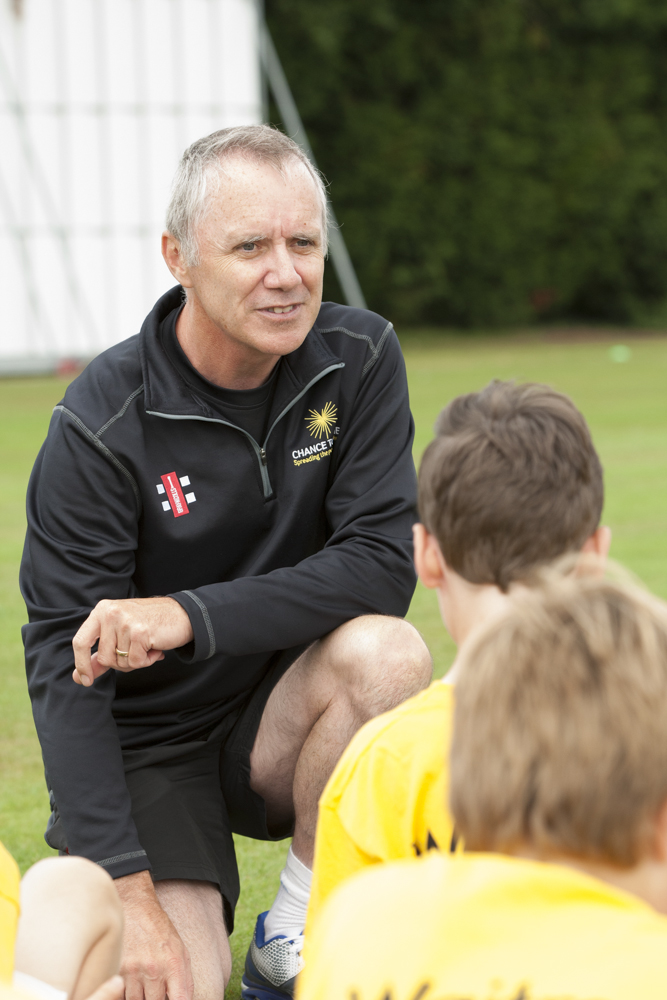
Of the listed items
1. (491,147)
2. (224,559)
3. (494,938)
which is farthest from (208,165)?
(491,147)

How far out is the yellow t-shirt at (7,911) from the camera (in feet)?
4.75

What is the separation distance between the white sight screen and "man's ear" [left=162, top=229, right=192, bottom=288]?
16279 mm

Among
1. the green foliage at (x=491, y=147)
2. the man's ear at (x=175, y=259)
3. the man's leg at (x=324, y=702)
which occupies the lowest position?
the green foliage at (x=491, y=147)

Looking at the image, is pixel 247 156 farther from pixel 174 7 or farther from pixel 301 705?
A: pixel 174 7

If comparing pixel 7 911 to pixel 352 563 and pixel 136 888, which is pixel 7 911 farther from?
pixel 352 563

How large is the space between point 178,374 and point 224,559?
15.9 inches

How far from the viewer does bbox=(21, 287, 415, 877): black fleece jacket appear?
7.96 ft

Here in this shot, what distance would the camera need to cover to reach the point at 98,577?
2.51 metres

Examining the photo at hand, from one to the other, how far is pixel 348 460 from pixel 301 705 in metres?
0.54

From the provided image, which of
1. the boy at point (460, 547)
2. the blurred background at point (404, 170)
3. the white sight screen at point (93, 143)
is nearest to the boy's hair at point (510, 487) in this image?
the boy at point (460, 547)

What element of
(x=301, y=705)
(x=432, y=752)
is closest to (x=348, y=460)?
(x=301, y=705)

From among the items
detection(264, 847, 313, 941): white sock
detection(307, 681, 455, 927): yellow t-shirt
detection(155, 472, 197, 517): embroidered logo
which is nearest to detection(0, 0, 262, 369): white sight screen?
detection(155, 472, 197, 517): embroidered logo

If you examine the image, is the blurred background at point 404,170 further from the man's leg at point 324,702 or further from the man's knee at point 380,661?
the man's knee at point 380,661

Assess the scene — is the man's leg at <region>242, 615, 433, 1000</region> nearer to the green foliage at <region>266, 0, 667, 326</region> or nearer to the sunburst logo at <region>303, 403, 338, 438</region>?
the sunburst logo at <region>303, 403, 338, 438</region>
